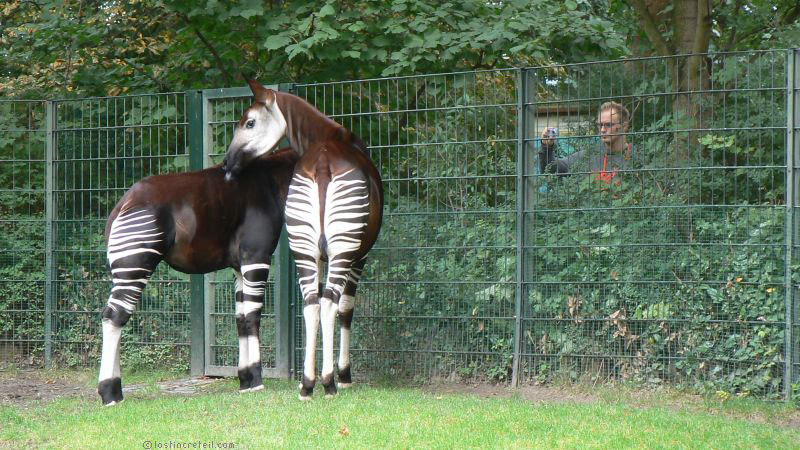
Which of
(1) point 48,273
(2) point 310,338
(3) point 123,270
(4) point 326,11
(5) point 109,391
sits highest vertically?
(4) point 326,11

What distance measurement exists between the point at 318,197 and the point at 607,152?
244 cm

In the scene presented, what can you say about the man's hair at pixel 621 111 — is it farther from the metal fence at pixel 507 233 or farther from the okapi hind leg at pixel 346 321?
the okapi hind leg at pixel 346 321

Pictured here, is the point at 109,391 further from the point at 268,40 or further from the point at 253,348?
the point at 268,40

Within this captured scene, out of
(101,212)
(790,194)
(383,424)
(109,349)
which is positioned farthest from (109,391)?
(790,194)

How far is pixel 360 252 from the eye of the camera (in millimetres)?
7902

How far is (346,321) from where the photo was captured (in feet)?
27.6

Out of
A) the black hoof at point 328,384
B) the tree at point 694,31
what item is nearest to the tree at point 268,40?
the tree at point 694,31

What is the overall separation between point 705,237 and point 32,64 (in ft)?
30.4

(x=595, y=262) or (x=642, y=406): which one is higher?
(x=595, y=262)

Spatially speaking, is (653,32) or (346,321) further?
(653,32)

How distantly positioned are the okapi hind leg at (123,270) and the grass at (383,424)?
13.9 inches

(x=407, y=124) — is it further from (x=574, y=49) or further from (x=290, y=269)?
(x=574, y=49)

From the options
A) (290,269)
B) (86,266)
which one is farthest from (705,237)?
(86,266)

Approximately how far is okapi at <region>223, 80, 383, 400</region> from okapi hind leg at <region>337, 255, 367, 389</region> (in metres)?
0.15
